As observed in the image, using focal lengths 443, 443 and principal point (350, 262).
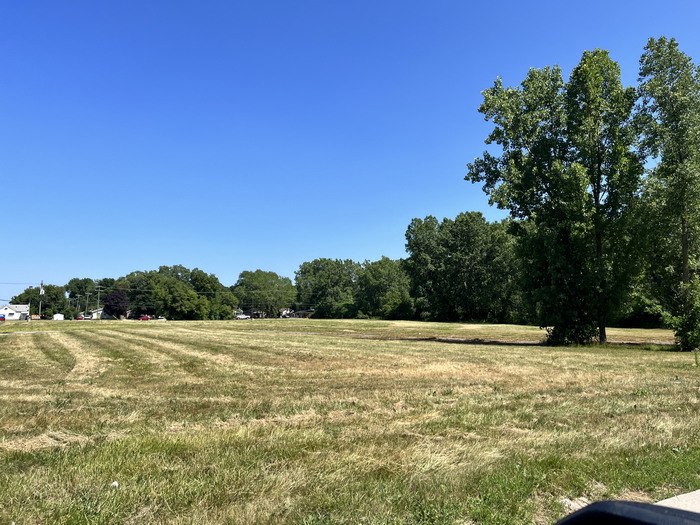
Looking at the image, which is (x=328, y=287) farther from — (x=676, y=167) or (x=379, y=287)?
(x=676, y=167)

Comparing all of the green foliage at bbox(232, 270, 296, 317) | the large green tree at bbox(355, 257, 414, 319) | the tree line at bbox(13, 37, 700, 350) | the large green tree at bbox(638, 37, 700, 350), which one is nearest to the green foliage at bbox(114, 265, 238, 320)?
the green foliage at bbox(232, 270, 296, 317)

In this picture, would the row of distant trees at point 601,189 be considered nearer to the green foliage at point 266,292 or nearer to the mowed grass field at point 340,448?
the mowed grass field at point 340,448

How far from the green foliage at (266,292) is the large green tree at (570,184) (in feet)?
440

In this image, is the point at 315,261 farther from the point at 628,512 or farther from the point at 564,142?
the point at 628,512

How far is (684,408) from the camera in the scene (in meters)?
7.56

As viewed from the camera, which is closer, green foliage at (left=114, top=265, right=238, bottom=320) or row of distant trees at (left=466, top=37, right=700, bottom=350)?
row of distant trees at (left=466, top=37, right=700, bottom=350)

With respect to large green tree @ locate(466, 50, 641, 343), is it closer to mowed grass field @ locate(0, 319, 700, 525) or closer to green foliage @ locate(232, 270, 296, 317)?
mowed grass field @ locate(0, 319, 700, 525)

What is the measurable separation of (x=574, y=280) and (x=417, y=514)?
2334 centimetres

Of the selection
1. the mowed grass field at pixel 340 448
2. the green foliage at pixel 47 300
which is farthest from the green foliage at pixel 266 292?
the mowed grass field at pixel 340 448

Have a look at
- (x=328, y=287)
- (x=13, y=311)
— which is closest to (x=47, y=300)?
(x=13, y=311)

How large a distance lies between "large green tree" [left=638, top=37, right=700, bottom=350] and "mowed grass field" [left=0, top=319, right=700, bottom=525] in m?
13.5

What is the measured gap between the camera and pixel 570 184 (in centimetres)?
2230

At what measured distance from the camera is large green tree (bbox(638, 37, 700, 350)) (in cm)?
2038

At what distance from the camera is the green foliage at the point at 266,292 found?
154m
